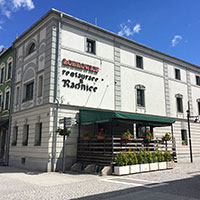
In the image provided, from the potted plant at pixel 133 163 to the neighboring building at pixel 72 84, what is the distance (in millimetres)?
2324

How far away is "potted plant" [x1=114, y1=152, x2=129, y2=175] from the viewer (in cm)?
1186

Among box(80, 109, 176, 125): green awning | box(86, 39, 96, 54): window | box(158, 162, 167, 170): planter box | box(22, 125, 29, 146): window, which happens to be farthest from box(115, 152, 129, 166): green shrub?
box(86, 39, 96, 54): window

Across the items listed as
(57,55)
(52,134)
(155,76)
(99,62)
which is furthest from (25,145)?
(155,76)

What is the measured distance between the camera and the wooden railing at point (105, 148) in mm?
12781

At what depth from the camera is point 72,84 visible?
52.9 feet

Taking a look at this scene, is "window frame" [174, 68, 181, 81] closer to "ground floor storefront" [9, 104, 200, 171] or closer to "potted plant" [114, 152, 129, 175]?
"ground floor storefront" [9, 104, 200, 171]

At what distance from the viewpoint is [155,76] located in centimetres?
2228

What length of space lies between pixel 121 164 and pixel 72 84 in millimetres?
6765

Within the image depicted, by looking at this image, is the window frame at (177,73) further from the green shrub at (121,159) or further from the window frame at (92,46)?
the green shrub at (121,159)

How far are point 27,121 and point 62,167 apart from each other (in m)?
5.00

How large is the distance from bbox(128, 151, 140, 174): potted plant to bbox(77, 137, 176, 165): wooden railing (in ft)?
1.66

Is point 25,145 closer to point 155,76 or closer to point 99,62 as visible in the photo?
point 99,62

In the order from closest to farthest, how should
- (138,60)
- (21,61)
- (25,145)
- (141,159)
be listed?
(141,159)
(25,145)
(21,61)
(138,60)

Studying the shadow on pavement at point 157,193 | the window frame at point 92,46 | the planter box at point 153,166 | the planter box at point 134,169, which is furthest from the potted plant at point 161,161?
the window frame at point 92,46
